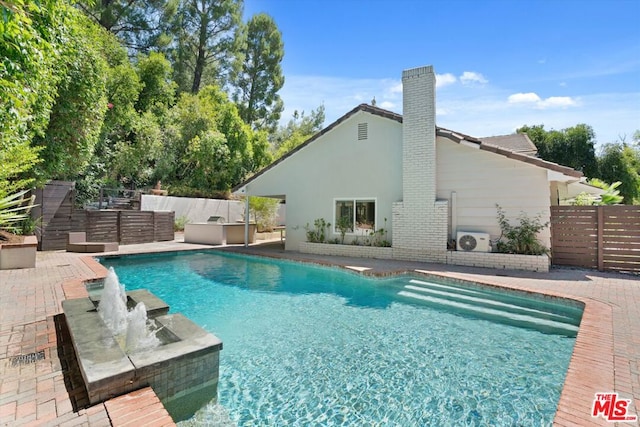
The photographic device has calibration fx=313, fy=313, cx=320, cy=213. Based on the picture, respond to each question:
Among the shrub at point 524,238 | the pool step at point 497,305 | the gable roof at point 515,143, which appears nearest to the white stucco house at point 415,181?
the shrub at point 524,238

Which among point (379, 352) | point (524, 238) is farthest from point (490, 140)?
point (379, 352)

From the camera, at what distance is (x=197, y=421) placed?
338 centimetres

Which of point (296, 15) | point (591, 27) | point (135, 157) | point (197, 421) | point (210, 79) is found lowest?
point (197, 421)

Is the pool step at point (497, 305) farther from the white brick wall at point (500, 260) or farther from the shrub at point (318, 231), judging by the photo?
the shrub at point (318, 231)

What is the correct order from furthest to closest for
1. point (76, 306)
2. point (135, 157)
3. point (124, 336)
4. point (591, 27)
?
1. point (135, 157)
2. point (591, 27)
3. point (76, 306)
4. point (124, 336)

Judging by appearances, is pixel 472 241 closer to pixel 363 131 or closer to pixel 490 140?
pixel 363 131

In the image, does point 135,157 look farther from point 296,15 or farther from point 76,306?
point 76,306

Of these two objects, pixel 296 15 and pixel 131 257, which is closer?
pixel 131 257

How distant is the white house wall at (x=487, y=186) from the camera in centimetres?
1088

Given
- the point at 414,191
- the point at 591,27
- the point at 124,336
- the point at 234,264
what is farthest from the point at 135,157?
the point at 591,27

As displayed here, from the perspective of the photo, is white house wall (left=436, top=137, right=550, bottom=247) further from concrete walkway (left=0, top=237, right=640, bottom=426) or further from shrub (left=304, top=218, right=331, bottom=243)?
shrub (left=304, top=218, right=331, bottom=243)

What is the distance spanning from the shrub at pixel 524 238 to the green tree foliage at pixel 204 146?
877 inches

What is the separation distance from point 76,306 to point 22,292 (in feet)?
10.5

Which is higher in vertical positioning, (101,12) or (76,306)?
(101,12)
